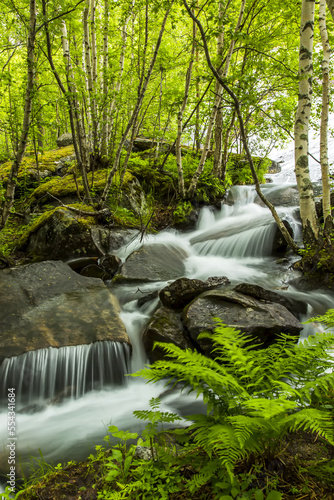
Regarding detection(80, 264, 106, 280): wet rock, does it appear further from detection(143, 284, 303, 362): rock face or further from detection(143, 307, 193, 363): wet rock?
detection(143, 307, 193, 363): wet rock

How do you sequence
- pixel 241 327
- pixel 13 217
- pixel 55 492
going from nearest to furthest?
pixel 55 492
pixel 241 327
pixel 13 217

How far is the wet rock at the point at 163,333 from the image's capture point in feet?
13.8

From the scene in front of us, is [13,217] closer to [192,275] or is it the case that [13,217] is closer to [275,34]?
[192,275]

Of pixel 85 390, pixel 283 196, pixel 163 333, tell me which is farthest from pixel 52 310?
pixel 283 196

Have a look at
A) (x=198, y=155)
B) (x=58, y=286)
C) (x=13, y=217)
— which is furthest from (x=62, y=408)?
(x=198, y=155)

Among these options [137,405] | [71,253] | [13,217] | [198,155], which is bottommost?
[137,405]

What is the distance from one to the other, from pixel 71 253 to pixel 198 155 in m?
7.87

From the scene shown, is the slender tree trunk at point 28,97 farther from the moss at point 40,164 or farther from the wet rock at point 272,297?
the moss at point 40,164

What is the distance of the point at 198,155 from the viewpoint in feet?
40.1

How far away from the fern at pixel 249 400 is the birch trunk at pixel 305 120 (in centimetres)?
451

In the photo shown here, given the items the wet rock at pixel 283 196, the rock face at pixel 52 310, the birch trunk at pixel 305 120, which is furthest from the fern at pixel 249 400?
the wet rock at pixel 283 196

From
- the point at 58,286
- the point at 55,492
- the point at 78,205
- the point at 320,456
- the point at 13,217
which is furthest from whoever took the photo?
the point at 13,217

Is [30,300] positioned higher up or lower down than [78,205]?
lower down

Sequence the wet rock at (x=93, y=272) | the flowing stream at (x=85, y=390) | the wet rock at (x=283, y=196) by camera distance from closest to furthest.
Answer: the flowing stream at (x=85, y=390), the wet rock at (x=93, y=272), the wet rock at (x=283, y=196)
